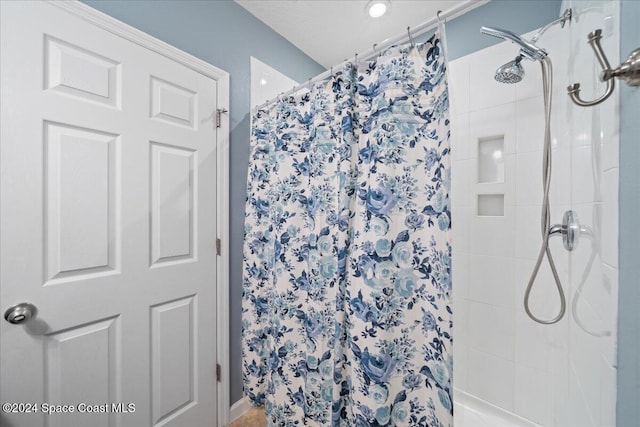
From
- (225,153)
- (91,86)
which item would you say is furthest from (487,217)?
(91,86)

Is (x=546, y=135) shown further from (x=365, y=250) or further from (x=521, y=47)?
(x=365, y=250)

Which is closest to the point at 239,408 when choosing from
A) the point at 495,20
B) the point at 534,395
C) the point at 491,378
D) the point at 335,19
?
the point at 491,378

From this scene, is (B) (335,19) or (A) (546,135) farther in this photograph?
(B) (335,19)

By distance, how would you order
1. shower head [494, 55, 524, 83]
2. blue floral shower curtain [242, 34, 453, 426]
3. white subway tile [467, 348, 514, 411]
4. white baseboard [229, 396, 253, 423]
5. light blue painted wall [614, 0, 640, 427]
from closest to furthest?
light blue painted wall [614, 0, 640, 427]
blue floral shower curtain [242, 34, 453, 426]
shower head [494, 55, 524, 83]
white subway tile [467, 348, 514, 411]
white baseboard [229, 396, 253, 423]

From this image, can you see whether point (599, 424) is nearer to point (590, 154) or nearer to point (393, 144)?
point (590, 154)

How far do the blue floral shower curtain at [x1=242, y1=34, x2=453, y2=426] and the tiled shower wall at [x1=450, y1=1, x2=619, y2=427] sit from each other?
1.24ft

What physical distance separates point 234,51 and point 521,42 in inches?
58.7

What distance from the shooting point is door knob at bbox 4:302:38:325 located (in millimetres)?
839

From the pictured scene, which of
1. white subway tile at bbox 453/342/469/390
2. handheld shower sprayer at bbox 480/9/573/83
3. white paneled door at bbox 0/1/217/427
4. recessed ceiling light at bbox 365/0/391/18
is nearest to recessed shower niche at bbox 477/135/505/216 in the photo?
handheld shower sprayer at bbox 480/9/573/83

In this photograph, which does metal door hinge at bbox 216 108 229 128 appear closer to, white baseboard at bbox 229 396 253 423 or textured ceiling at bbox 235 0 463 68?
textured ceiling at bbox 235 0 463 68

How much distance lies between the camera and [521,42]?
96 centimetres

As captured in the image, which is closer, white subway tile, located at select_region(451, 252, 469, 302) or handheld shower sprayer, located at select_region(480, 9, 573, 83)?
handheld shower sprayer, located at select_region(480, 9, 573, 83)

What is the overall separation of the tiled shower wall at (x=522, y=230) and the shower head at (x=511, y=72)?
6.1 inches

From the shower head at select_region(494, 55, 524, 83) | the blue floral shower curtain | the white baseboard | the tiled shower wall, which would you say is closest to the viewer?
the tiled shower wall
